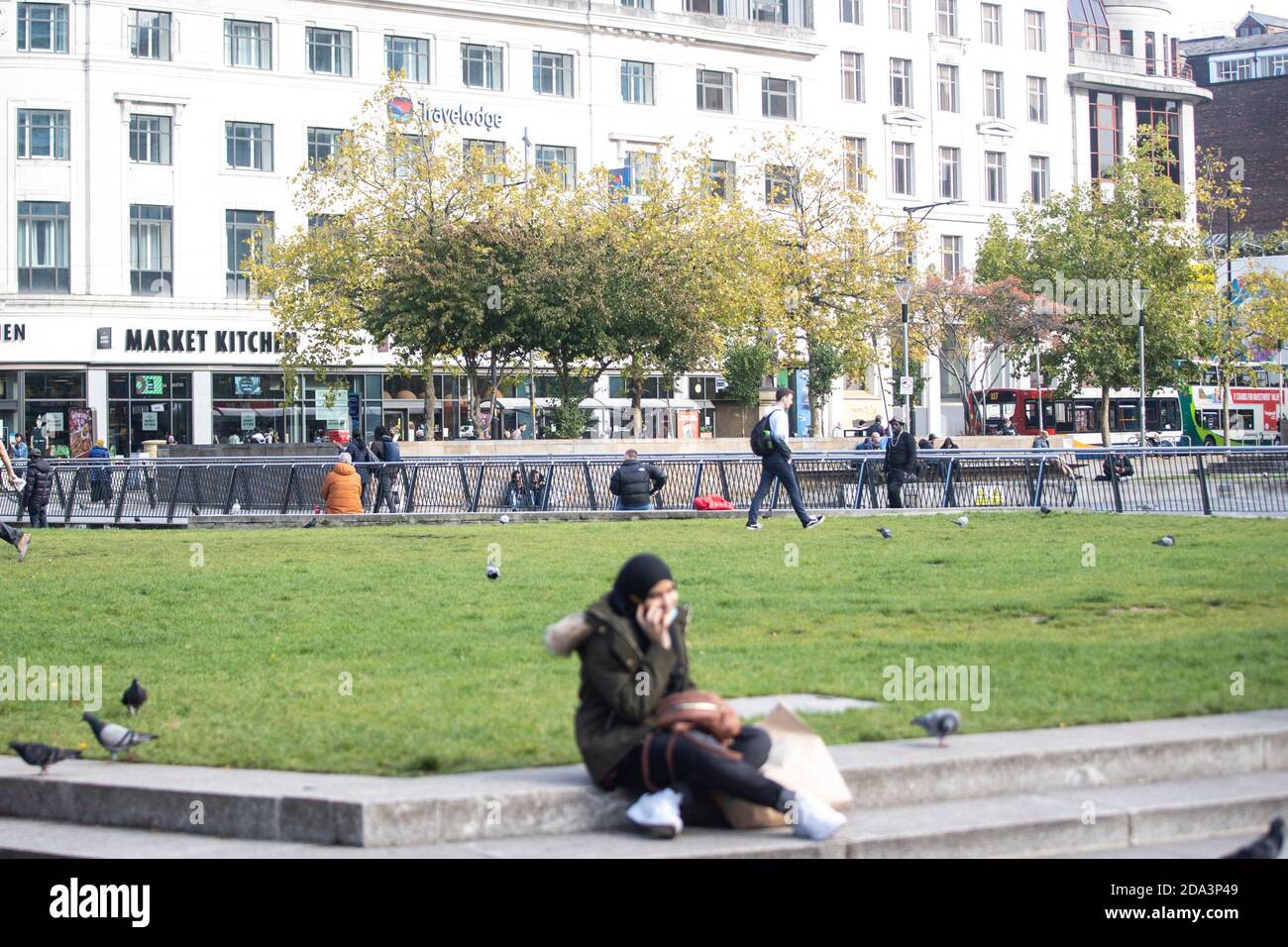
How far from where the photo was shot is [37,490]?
1167 inches

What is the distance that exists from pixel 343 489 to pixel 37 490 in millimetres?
6328

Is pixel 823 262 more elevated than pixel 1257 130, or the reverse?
pixel 1257 130

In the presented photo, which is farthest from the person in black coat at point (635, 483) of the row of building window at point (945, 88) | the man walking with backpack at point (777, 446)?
the row of building window at point (945, 88)

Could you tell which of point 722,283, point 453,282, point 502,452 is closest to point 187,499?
point 502,452

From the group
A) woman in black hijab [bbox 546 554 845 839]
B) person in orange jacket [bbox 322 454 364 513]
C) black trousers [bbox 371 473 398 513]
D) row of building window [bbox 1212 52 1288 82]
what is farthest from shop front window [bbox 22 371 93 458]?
row of building window [bbox 1212 52 1288 82]

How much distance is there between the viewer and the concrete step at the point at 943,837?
23.0 ft

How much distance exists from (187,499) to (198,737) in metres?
23.4

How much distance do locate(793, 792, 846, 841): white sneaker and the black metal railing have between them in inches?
884

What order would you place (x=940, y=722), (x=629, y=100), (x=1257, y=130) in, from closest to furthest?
1. (x=940, y=722)
2. (x=629, y=100)
3. (x=1257, y=130)

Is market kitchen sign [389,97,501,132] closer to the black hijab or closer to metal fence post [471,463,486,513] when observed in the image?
metal fence post [471,463,486,513]

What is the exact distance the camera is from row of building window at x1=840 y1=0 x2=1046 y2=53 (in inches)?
2822

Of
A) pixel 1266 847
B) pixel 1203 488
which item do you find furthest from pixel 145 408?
pixel 1266 847
